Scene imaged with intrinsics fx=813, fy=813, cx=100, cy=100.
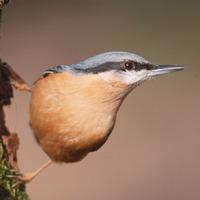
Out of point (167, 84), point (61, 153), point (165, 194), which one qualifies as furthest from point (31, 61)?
point (61, 153)

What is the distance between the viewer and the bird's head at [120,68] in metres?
4.39

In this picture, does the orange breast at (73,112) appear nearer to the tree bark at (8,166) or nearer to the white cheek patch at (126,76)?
the white cheek patch at (126,76)

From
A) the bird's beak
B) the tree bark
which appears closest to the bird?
the bird's beak

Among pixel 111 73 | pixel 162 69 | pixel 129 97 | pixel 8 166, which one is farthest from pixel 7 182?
pixel 129 97

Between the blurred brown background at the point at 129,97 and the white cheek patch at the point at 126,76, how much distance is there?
2.69 metres

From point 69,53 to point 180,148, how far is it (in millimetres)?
2105

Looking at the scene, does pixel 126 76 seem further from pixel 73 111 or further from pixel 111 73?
pixel 73 111

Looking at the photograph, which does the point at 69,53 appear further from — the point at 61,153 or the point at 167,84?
the point at 61,153

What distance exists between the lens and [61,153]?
454 centimetres

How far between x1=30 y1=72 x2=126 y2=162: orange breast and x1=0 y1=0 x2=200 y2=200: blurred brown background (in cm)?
257

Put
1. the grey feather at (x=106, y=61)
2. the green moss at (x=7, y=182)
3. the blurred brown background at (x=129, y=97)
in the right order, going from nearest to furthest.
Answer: the green moss at (x=7, y=182)
the grey feather at (x=106, y=61)
the blurred brown background at (x=129, y=97)

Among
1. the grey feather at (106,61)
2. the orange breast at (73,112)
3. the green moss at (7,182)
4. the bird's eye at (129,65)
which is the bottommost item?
the green moss at (7,182)

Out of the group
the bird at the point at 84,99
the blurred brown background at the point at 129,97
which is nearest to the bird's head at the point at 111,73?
the bird at the point at 84,99

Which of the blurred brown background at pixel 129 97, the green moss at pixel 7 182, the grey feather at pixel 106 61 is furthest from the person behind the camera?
the blurred brown background at pixel 129 97
